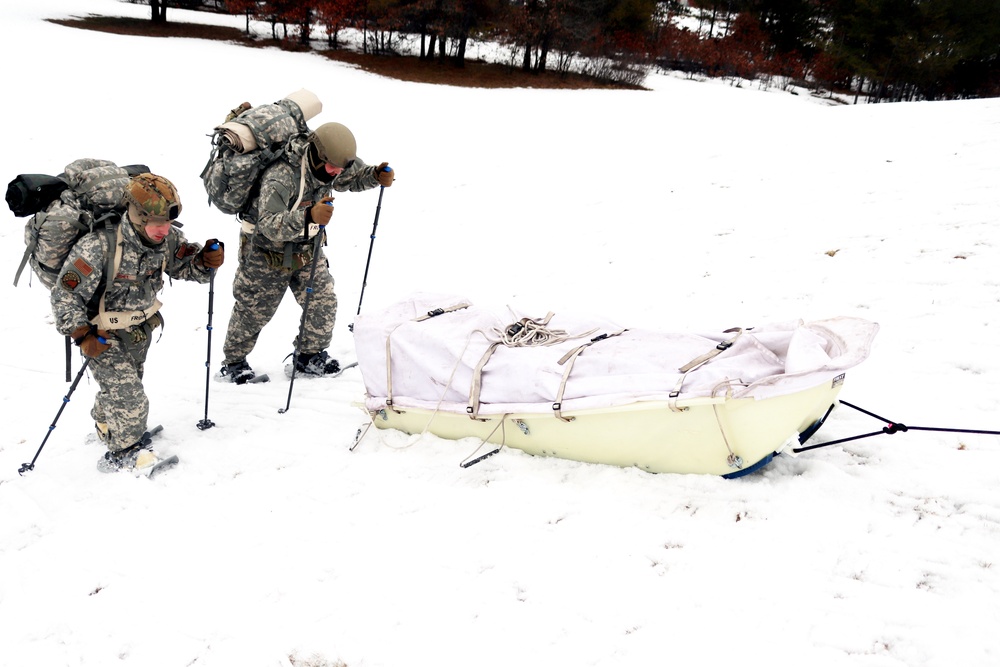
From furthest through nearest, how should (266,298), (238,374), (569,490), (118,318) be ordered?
(238,374) < (266,298) < (118,318) < (569,490)

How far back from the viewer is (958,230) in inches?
307

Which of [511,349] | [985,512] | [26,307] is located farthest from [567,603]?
[26,307]

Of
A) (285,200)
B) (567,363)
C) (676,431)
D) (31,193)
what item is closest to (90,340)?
(31,193)

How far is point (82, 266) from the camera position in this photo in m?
4.40

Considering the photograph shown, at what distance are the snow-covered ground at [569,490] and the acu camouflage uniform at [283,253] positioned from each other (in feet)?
1.81

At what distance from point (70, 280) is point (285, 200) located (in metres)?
1.68

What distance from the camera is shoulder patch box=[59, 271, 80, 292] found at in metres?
4.38

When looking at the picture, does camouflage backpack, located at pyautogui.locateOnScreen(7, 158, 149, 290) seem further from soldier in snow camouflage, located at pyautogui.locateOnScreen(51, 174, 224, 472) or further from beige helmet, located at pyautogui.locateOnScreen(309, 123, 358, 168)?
beige helmet, located at pyautogui.locateOnScreen(309, 123, 358, 168)

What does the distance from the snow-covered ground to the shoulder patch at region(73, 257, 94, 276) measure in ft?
5.41

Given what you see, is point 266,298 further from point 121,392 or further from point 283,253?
point 121,392

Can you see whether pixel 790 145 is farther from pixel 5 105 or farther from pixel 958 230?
pixel 5 105

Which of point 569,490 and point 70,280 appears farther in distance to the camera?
point 70,280

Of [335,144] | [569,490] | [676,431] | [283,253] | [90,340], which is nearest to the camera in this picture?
[676,431]

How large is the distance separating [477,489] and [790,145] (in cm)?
1013
